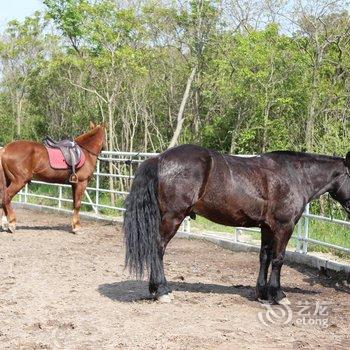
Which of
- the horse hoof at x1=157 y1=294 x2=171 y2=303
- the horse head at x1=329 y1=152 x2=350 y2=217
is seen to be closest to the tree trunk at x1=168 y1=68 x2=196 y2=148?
the horse head at x1=329 y1=152 x2=350 y2=217

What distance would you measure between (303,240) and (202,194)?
273 cm

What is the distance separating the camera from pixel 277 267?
20.0 feet

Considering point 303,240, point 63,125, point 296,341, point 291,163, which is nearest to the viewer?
point 296,341

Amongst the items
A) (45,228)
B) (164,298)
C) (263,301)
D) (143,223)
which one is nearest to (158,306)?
(164,298)

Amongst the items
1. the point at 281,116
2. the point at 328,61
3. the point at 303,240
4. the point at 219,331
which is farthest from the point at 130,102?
the point at 219,331

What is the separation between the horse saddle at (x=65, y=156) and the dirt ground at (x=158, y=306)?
7.58 feet

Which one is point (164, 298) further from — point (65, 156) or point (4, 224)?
point (4, 224)

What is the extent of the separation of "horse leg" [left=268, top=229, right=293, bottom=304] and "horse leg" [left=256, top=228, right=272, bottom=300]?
0.08 m

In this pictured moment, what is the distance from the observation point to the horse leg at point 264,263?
6.09 meters

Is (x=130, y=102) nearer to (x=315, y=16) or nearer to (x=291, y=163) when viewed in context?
(x=315, y=16)

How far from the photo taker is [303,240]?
8.16 meters

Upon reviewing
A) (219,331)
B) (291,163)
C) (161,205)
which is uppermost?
(291,163)

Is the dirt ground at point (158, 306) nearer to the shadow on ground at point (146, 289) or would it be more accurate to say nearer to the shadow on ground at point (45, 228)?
the shadow on ground at point (146, 289)

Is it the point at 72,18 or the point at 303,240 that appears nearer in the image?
the point at 303,240
